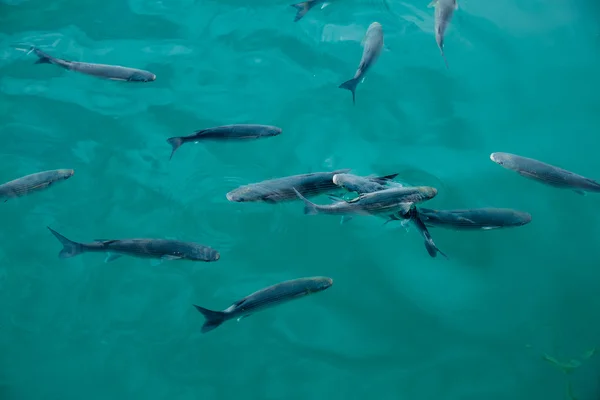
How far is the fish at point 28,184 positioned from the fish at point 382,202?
2495mm

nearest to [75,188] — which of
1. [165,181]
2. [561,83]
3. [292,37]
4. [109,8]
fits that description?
[165,181]

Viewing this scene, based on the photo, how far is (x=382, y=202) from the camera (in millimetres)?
3293

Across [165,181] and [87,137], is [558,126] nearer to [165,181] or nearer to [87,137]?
[165,181]

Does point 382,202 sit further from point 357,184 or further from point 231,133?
point 231,133

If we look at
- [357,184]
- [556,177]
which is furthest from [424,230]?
[556,177]

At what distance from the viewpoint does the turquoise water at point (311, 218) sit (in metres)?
4.77

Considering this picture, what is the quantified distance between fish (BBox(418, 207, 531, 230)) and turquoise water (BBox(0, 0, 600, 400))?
1.20m

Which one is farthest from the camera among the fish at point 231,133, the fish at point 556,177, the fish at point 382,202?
the fish at point 231,133

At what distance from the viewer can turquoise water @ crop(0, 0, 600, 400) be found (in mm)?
4770

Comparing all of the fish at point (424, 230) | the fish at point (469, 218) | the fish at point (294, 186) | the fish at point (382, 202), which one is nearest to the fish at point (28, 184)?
the fish at point (294, 186)

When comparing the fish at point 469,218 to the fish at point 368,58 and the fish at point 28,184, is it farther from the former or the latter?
the fish at point 28,184

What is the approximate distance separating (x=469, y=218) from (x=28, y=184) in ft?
13.2

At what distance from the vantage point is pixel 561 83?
5738mm

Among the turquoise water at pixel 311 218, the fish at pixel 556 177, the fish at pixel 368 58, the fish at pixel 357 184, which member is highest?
the fish at pixel 368 58
